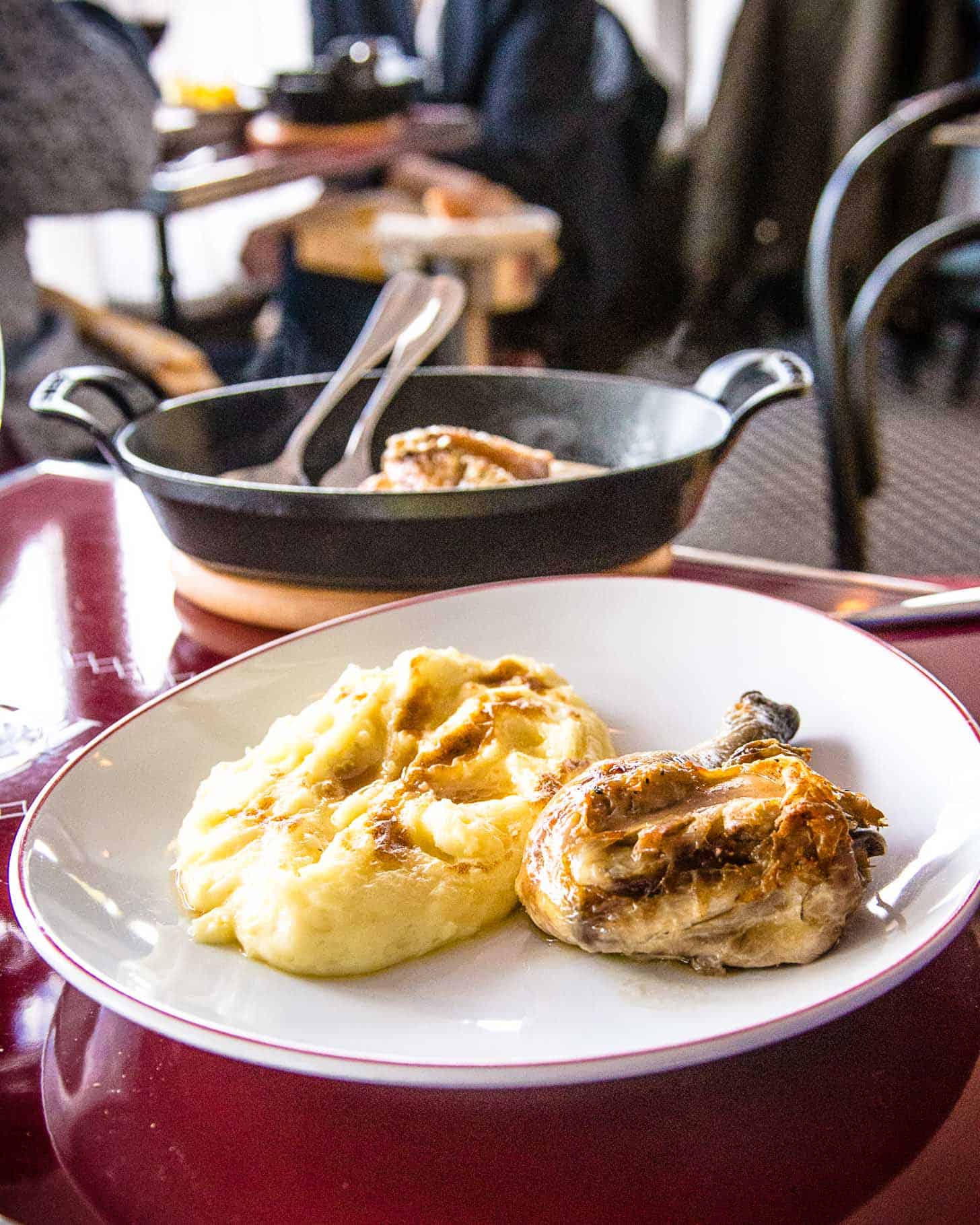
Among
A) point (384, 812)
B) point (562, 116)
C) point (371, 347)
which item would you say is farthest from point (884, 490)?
point (384, 812)

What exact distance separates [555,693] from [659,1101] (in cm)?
25

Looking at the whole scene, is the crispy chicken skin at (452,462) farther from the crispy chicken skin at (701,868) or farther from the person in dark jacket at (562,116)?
the person in dark jacket at (562,116)

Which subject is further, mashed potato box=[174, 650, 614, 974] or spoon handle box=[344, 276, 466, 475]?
spoon handle box=[344, 276, 466, 475]

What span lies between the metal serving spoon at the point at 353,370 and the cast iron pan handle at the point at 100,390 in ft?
0.31

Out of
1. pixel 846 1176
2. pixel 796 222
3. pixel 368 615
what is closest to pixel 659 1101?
pixel 846 1176

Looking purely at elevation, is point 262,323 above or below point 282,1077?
below

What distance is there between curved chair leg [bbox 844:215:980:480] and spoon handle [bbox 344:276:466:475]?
0.51 metres

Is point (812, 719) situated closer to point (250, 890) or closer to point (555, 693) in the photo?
point (555, 693)

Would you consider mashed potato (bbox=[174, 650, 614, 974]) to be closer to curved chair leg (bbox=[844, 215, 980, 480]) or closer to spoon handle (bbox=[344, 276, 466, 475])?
spoon handle (bbox=[344, 276, 466, 475])

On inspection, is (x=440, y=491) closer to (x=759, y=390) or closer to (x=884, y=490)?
(x=759, y=390)

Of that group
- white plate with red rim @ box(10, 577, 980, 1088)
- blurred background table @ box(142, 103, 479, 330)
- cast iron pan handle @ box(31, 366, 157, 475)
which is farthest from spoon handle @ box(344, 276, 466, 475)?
blurred background table @ box(142, 103, 479, 330)

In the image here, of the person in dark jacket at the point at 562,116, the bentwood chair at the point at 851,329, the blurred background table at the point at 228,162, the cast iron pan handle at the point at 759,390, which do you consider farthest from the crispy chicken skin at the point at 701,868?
the person in dark jacket at the point at 562,116

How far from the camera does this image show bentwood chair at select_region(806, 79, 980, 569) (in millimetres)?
1409

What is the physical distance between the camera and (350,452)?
1.10 meters
